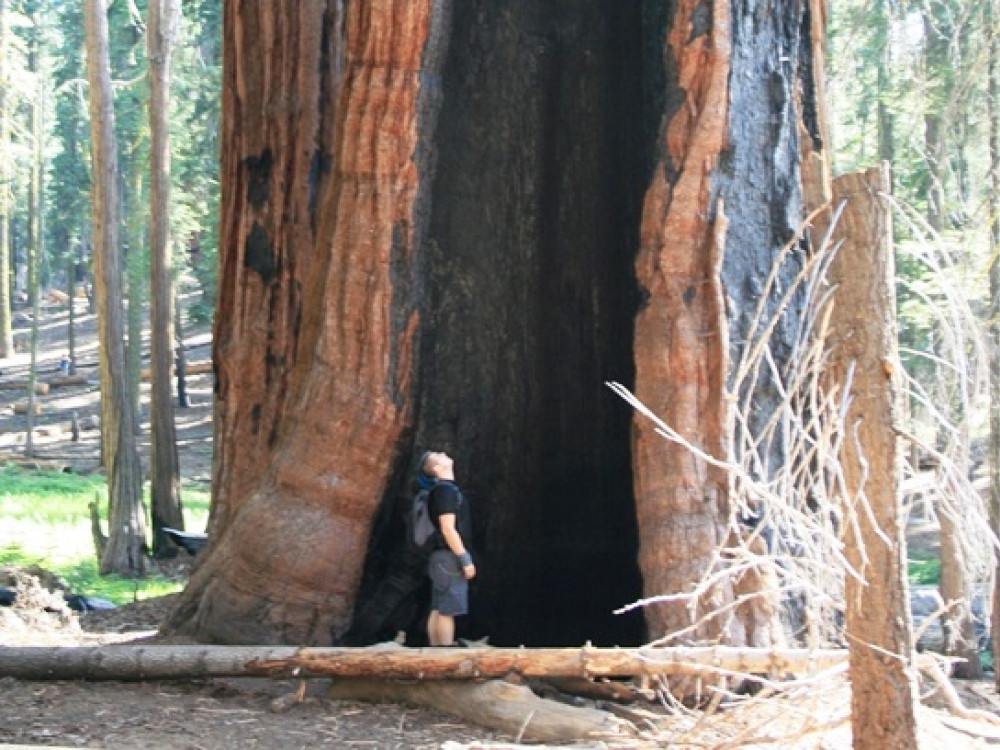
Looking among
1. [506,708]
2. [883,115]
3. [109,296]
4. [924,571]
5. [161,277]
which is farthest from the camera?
[883,115]

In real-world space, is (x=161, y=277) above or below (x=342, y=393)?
above

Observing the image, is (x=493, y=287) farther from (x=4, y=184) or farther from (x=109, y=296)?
(x=4, y=184)

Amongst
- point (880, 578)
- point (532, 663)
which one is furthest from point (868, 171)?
point (532, 663)

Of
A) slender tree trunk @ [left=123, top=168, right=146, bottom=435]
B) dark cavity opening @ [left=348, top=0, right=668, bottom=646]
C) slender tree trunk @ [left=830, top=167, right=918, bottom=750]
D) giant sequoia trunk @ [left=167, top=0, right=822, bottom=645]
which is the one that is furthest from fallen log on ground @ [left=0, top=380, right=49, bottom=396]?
slender tree trunk @ [left=830, top=167, right=918, bottom=750]

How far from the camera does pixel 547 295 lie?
30.3 ft

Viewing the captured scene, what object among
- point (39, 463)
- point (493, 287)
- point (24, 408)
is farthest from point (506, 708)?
point (24, 408)

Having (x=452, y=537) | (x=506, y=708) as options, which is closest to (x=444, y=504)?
(x=452, y=537)

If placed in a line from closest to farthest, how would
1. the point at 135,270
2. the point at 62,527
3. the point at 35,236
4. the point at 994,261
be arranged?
the point at 994,261, the point at 62,527, the point at 135,270, the point at 35,236

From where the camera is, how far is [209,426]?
41.9 meters

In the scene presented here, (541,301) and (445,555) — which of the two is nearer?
(445,555)

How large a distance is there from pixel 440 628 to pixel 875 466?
4.30 meters

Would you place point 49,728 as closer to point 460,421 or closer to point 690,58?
point 460,421

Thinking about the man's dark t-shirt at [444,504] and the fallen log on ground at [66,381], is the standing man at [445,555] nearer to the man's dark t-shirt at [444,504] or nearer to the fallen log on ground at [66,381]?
the man's dark t-shirt at [444,504]

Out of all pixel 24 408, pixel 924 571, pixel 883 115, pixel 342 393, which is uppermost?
pixel 883 115
